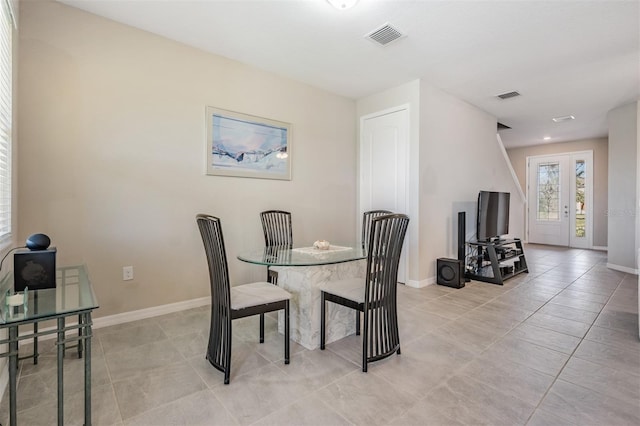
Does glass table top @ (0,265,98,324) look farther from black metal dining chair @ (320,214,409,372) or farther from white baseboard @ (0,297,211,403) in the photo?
black metal dining chair @ (320,214,409,372)

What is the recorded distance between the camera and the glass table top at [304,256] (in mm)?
2113

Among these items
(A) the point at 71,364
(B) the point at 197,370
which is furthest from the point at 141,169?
(B) the point at 197,370

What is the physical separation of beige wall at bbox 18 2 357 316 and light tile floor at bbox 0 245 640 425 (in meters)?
0.58

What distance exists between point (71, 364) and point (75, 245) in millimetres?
949

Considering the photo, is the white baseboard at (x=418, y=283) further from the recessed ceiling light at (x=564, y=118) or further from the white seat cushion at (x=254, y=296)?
the recessed ceiling light at (x=564, y=118)

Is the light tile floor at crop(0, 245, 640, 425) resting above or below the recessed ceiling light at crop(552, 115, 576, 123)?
below

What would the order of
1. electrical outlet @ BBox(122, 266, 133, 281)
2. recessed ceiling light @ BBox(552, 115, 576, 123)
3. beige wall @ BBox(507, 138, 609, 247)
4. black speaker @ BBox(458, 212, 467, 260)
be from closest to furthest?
electrical outlet @ BBox(122, 266, 133, 281), black speaker @ BBox(458, 212, 467, 260), recessed ceiling light @ BBox(552, 115, 576, 123), beige wall @ BBox(507, 138, 609, 247)

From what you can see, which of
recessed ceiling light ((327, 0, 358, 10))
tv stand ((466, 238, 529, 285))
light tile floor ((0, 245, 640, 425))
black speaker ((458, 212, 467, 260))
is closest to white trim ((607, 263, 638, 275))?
tv stand ((466, 238, 529, 285))

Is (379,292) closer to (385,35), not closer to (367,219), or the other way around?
(367,219)

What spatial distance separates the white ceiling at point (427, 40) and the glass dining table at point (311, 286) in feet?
6.46

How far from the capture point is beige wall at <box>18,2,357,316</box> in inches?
95.8

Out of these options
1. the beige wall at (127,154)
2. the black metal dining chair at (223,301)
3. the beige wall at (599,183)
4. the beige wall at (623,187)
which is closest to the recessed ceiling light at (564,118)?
the beige wall at (623,187)

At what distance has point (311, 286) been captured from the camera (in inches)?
92.8

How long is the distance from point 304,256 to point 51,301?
1.45 m
